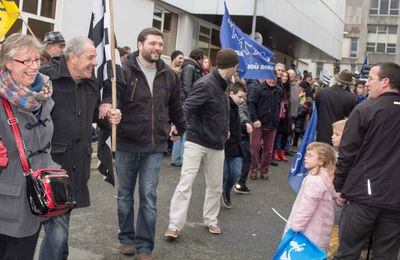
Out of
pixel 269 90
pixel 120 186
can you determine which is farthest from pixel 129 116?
pixel 269 90

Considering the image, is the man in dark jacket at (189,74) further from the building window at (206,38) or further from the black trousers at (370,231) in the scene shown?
the building window at (206,38)

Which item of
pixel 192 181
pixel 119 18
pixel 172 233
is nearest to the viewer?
pixel 172 233

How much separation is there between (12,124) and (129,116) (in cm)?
187

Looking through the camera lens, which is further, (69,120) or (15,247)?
(69,120)

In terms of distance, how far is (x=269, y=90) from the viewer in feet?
32.1

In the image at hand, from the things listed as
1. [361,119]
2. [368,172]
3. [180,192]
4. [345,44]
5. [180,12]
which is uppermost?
[345,44]

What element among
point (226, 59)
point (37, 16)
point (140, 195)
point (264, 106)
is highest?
point (37, 16)

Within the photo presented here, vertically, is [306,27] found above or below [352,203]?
above

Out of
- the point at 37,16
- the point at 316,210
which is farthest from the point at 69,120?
the point at 37,16

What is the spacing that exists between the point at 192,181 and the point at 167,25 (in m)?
11.5

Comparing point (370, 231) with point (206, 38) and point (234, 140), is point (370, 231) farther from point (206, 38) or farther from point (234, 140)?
point (206, 38)

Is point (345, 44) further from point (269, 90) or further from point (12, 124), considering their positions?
point (12, 124)

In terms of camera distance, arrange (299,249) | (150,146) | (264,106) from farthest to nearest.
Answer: (264,106) → (150,146) → (299,249)

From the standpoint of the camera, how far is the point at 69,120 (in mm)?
3873
